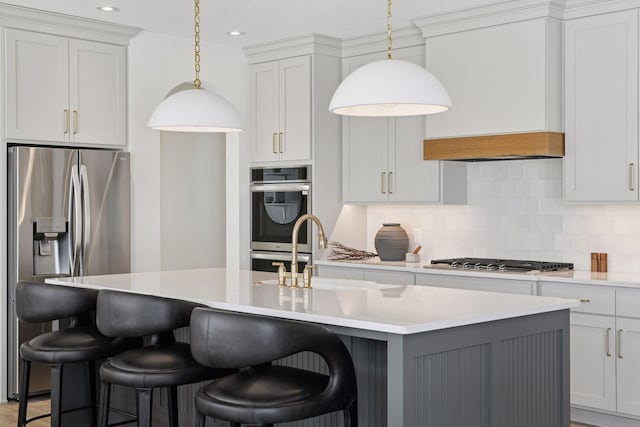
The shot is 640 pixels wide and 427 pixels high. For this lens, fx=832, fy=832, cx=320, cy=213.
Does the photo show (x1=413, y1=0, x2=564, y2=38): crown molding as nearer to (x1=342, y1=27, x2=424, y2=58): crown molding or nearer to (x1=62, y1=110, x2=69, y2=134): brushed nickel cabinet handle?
(x1=342, y1=27, x2=424, y2=58): crown molding

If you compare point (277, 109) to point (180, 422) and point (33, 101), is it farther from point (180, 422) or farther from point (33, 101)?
point (180, 422)

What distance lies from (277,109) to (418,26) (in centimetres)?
137

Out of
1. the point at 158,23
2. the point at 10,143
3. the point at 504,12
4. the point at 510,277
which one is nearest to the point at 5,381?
the point at 10,143

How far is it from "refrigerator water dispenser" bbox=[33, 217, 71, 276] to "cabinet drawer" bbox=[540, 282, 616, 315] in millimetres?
3149

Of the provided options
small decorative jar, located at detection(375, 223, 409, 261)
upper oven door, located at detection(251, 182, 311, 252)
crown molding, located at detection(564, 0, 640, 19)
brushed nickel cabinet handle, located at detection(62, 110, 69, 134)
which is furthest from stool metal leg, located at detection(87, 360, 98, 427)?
crown molding, located at detection(564, 0, 640, 19)

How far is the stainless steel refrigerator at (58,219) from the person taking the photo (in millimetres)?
5414

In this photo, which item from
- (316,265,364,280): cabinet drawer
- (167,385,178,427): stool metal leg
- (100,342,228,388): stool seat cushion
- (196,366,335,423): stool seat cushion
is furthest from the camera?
(316,265,364,280): cabinet drawer

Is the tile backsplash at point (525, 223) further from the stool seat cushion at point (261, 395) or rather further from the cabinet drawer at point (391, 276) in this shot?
the stool seat cushion at point (261, 395)

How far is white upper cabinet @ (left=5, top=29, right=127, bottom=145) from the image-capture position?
5.52m

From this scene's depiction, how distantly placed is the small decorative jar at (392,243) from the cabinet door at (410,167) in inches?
10.9

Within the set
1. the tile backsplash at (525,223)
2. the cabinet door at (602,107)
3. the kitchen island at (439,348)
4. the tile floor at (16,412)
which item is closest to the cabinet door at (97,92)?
the tile floor at (16,412)

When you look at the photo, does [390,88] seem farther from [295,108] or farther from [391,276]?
[295,108]

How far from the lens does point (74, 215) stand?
223 inches

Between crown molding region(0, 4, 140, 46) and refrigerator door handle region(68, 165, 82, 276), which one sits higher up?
crown molding region(0, 4, 140, 46)
